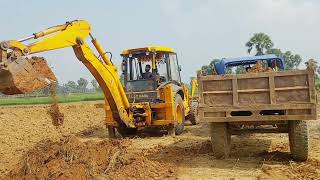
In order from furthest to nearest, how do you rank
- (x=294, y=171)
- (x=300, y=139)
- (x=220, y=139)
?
1. (x=220, y=139)
2. (x=300, y=139)
3. (x=294, y=171)

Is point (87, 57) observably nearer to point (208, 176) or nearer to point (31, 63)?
point (31, 63)

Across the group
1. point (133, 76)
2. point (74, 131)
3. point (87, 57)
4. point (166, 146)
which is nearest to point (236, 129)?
point (166, 146)

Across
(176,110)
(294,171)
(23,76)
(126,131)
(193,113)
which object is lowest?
(294,171)

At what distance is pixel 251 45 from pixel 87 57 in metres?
44.1

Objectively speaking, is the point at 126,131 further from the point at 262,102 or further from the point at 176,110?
the point at 262,102

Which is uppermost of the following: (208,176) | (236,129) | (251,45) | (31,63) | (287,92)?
(251,45)

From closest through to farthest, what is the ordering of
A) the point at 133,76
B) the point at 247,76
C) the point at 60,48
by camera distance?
1. the point at 247,76
2. the point at 60,48
3. the point at 133,76

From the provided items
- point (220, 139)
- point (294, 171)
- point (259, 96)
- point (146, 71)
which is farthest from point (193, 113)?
point (294, 171)

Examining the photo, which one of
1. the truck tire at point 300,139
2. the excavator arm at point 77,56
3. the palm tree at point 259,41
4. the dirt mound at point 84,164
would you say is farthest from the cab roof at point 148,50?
the palm tree at point 259,41

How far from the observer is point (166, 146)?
991 centimetres

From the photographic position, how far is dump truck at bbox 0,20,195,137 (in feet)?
24.8

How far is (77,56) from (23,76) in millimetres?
2899

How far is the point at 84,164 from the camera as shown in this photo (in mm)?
7375

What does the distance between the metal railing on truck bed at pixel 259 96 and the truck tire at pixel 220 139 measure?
1.10ft
